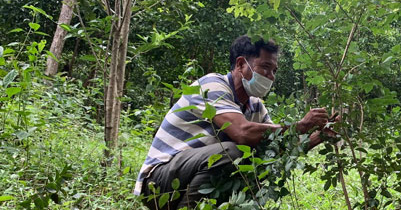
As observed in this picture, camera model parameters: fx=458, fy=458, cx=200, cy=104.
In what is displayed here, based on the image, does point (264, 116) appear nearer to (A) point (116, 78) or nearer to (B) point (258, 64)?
(B) point (258, 64)

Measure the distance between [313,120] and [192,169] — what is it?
0.61 metres

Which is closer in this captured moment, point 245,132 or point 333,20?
point 333,20

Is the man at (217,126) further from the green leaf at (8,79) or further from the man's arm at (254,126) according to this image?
the green leaf at (8,79)

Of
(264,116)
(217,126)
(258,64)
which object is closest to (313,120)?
(217,126)

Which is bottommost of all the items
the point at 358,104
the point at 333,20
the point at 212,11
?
the point at 358,104

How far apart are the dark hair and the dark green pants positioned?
2.01ft

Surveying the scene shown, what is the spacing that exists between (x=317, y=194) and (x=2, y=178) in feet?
8.50

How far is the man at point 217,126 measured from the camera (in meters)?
2.07

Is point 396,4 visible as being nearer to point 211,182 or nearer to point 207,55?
point 211,182

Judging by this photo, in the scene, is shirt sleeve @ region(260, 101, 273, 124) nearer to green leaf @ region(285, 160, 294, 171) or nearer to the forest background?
the forest background

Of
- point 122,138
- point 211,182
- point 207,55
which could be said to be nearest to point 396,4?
point 211,182

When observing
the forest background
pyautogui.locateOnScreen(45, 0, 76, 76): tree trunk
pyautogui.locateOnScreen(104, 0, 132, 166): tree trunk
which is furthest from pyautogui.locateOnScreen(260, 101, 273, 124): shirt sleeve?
pyautogui.locateOnScreen(45, 0, 76, 76): tree trunk

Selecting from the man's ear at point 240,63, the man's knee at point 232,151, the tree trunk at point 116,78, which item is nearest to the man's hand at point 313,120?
the man's knee at point 232,151

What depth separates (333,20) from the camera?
178 centimetres
